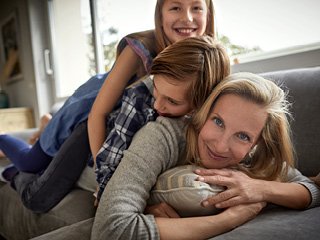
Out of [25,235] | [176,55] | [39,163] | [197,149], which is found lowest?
[25,235]

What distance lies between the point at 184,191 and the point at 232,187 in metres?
0.11

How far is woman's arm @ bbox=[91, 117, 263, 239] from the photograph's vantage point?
0.63 metres

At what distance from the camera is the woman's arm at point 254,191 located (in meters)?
0.68

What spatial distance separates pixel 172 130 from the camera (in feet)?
2.46

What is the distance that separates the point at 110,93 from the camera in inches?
45.9

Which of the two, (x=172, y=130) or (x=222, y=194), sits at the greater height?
(x=172, y=130)

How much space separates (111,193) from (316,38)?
4.21 feet

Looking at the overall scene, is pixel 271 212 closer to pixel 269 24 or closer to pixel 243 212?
pixel 243 212

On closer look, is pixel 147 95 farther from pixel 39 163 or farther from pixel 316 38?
pixel 316 38

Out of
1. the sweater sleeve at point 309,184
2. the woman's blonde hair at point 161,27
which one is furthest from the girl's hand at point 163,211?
the woman's blonde hair at point 161,27

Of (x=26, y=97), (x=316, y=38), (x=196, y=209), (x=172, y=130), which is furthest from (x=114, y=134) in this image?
(x=26, y=97)

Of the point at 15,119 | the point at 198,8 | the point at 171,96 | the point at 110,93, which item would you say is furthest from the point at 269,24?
the point at 15,119

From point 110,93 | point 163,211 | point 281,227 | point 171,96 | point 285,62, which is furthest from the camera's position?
point 285,62

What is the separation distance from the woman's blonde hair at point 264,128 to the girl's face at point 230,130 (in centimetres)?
1
